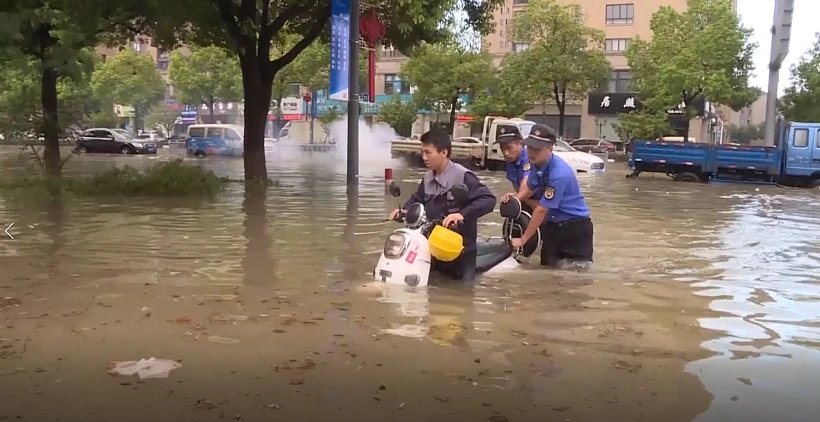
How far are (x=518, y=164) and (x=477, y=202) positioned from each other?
185 cm

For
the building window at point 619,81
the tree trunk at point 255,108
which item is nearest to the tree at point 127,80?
the building window at point 619,81

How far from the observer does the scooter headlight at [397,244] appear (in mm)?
6027

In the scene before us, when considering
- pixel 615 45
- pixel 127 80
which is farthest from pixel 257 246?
pixel 127 80

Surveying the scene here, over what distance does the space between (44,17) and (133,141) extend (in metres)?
25.5

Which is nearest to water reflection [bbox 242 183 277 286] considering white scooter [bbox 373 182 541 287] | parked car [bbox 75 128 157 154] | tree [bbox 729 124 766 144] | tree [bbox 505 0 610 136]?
white scooter [bbox 373 182 541 287]

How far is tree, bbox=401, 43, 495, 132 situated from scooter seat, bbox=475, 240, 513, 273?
110 ft

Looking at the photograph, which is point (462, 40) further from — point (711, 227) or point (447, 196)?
point (447, 196)

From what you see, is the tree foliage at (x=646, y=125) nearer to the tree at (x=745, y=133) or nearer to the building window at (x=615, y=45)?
the building window at (x=615, y=45)

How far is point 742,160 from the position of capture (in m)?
Answer: 22.2

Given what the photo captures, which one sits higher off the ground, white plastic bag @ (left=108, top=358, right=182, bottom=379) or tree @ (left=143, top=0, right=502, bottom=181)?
tree @ (left=143, top=0, right=502, bottom=181)

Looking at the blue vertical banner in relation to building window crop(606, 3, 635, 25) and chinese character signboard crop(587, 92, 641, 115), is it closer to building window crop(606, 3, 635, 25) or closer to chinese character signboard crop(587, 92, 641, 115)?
chinese character signboard crop(587, 92, 641, 115)

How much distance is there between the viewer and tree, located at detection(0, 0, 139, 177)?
13906mm

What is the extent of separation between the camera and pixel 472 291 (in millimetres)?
6418

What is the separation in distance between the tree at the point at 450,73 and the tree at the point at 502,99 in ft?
1.45
